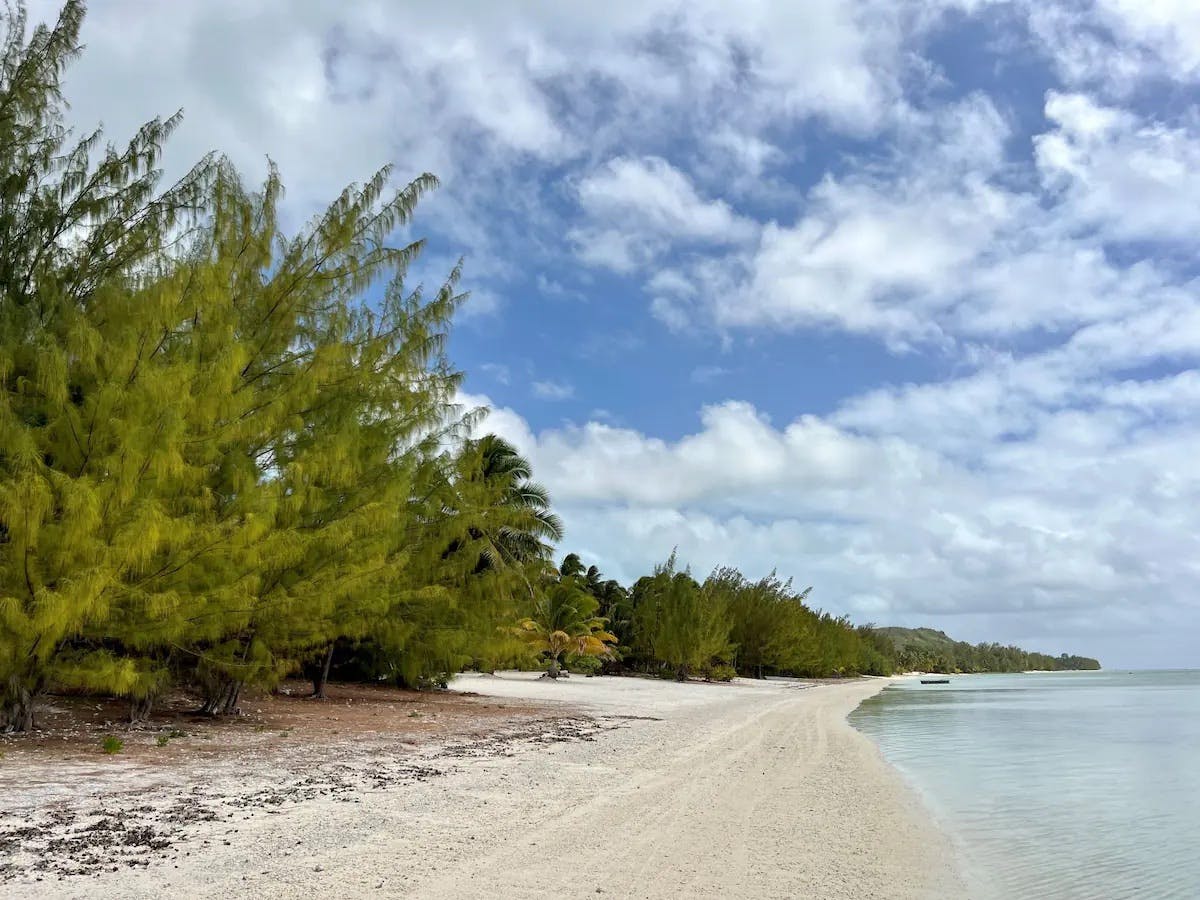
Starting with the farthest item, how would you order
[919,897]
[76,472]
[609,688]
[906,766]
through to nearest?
1. [609,688]
2. [906,766]
3. [76,472]
4. [919,897]

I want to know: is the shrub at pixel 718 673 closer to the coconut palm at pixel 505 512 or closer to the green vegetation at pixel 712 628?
the green vegetation at pixel 712 628

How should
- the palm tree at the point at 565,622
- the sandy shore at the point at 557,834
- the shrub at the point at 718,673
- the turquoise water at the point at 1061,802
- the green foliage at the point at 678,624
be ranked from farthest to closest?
the shrub at the point at 718,673 < the green foliage at the point at 678,624 < the palm tree at the point at 565,622 < the turquoise water at the point at 1061,802 < the sandy shore at the point at 557,834

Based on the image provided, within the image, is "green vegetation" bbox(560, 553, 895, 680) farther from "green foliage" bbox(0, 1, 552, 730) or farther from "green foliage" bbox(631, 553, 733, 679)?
Answer: "green foliage" bbox(0, 1, 552, 730)

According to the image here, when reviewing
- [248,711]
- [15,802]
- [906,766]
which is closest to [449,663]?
[248,711]

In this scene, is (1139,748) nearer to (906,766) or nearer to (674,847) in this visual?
(906,766)

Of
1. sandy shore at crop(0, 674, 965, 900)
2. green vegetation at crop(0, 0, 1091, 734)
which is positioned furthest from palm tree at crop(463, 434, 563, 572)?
sandy shore at crop(0, 674, 965, 900)

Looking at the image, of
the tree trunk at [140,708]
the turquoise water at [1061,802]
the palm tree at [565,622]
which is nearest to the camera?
the turquoise water at [1061,802]

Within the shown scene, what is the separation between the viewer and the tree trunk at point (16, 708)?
13438 millimetres

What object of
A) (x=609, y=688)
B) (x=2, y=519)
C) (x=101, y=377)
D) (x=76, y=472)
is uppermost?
(x=101, y=377)

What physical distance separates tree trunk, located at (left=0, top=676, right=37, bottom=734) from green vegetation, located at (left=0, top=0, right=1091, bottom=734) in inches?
1.6

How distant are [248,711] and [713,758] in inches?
435

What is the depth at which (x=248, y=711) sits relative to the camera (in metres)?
19.7

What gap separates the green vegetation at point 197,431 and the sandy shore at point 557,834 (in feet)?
10.9

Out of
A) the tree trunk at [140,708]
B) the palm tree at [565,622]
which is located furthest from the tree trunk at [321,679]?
the palm tree at [565,622]
